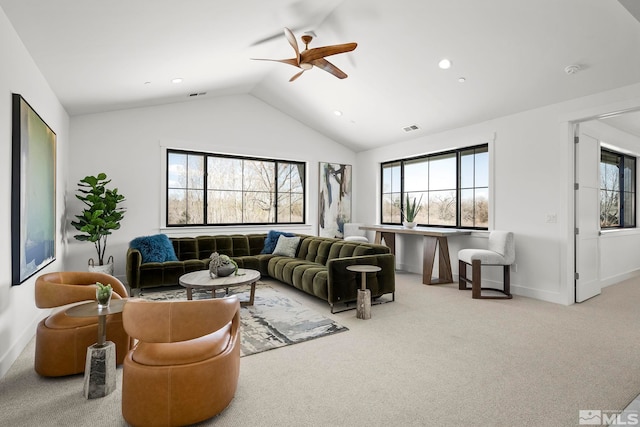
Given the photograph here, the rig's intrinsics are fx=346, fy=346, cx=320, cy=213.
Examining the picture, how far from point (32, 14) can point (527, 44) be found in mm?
4424

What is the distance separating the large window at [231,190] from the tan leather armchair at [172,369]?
14.6 feet

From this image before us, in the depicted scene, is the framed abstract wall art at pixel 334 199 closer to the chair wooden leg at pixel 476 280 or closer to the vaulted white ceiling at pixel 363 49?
the vaulted white ceiling at pixel 363 49

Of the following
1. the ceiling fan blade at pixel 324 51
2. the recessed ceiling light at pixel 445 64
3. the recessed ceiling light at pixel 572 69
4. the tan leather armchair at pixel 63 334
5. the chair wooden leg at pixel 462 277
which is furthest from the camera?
the chair wooden leg at pixel 462 277

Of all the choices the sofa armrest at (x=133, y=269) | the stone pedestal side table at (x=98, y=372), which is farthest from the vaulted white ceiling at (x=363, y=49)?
the stone pedestal side table at (x=98, y=372)

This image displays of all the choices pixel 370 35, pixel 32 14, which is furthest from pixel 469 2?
pixel 32 14

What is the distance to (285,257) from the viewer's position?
565cm

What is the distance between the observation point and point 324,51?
138 inches

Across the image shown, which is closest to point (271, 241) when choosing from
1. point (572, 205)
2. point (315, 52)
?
point (315, 52)

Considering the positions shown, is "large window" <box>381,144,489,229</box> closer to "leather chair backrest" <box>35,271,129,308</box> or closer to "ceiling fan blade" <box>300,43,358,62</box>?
"ceiling fan blade" <box>300,43,358,62</box>

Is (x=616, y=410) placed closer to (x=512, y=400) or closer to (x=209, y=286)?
(x=512, y=400)

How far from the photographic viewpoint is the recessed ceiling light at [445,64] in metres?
4.22

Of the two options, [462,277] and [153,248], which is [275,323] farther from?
[462,277]

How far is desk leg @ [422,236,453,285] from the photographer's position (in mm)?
5508

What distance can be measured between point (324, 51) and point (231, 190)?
12.3 feet
